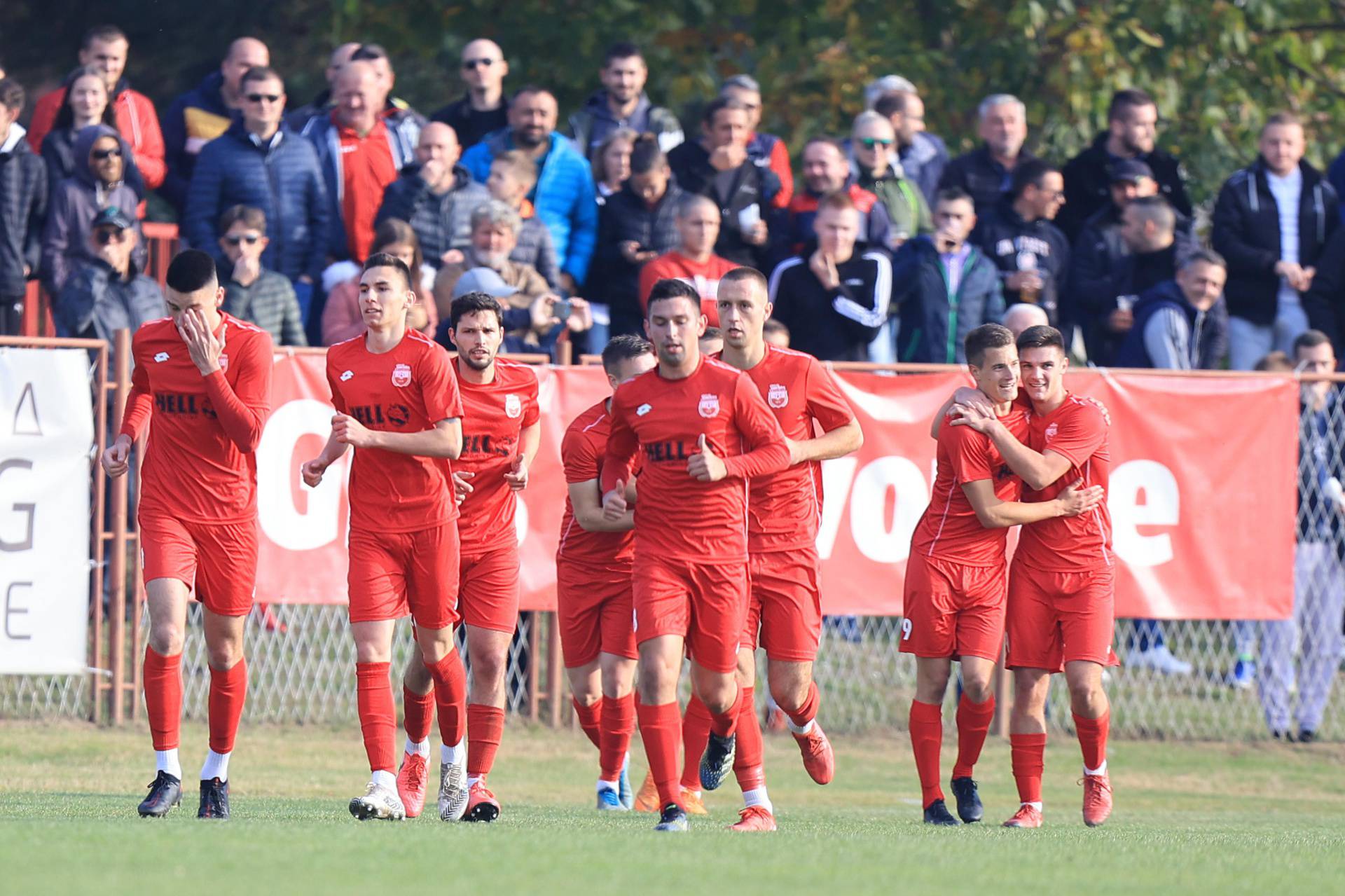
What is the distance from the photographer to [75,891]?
Answer: 19.4 feet

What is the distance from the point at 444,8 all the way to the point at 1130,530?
30.5 feet

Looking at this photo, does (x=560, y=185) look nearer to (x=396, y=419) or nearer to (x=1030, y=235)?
(x=1030, y=235)

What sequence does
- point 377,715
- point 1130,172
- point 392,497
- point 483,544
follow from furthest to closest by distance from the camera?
1. point 1130,172
2. point 483,544
3. point 392,497
4. point 377,715

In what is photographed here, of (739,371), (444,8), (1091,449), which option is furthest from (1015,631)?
(444,8)

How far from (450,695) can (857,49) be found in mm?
11728

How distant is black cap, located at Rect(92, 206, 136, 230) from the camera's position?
12.6m

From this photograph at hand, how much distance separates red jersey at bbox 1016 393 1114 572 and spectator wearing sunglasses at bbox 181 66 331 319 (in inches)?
228

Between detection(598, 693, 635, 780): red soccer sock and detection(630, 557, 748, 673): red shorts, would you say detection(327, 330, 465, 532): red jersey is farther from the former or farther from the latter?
detection(598, 693, 635, 780): red soccer sock

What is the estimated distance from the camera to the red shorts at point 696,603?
8188 mm

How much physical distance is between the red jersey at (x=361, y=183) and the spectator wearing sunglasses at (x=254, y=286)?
1.01 metres

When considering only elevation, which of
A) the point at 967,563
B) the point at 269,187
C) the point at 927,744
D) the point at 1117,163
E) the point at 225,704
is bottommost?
the point at 927,744

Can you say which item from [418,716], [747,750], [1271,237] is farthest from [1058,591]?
[1271,237]

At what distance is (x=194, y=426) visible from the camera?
8680mm

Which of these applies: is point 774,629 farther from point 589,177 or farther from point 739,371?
point 589,177
